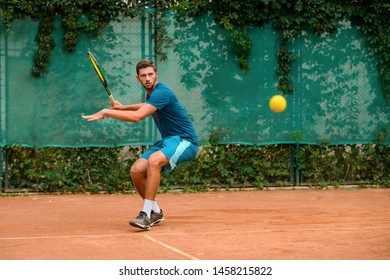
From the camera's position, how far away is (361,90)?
9.58 meters

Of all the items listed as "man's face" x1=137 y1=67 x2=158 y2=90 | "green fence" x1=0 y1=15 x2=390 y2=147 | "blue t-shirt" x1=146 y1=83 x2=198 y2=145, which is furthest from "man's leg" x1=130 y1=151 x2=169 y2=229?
"green fence" x1=0 y1=15 x2=390 y2=147

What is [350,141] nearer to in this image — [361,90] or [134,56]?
[361,90]

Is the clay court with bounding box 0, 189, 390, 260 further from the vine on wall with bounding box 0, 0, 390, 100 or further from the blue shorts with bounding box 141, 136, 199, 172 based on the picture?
the vine on wall with bounding box 0, 0, 390, 100

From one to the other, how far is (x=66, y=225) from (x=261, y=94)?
12.6 feet

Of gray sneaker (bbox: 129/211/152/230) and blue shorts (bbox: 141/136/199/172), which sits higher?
blue shorts (bbox: 141/136/199/172)

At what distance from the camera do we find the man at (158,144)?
19.9 ft

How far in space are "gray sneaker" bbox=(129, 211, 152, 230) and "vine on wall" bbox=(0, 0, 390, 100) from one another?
3.63 metres

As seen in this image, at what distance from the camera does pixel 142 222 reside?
19.5ft

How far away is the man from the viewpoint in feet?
19.9

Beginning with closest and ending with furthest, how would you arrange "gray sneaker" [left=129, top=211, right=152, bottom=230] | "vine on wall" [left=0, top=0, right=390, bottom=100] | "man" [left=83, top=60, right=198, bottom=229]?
"gray sneaker" [left=129, top=211, right=152, bottom=230] → "man" [left=83, top=60, right=198, bottom=229] → "vine on wall" [left=0, top=0, right=390, bottom=100]

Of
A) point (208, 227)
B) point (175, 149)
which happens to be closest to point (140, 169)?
point (175, 149)

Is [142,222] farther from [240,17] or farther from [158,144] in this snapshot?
[240,17]

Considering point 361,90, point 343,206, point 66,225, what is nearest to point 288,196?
point 343,206

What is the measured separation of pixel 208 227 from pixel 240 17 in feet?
13.3
